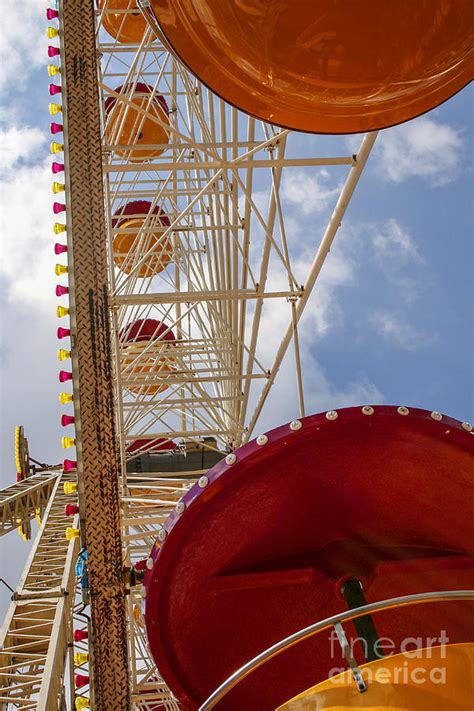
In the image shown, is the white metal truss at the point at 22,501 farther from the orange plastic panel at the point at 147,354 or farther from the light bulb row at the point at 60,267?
the light bulb row at the point at 60,267

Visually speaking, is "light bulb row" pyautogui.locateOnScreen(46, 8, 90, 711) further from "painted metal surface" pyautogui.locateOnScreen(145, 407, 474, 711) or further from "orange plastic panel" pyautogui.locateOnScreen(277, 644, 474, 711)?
"orange plastic panel" pyautogui.locateOnScreen(277, 644, 474, 711)

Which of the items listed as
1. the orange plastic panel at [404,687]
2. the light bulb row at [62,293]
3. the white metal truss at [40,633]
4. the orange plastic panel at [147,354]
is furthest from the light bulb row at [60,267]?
the orange plastic panel at [147,354]

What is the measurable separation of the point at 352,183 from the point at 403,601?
5.78 m

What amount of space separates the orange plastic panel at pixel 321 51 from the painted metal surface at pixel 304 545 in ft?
6.24

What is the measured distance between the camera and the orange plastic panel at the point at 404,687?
3.46m

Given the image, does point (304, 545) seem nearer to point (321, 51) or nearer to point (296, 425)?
point (296, 425)

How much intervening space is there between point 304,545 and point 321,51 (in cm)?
291

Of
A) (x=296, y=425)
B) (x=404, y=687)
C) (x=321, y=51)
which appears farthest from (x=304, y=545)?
(x=321, y=51)

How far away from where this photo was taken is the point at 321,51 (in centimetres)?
436

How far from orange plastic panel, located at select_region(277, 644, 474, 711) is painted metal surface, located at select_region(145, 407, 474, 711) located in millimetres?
848

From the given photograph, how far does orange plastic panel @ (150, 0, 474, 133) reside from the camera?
4273mm

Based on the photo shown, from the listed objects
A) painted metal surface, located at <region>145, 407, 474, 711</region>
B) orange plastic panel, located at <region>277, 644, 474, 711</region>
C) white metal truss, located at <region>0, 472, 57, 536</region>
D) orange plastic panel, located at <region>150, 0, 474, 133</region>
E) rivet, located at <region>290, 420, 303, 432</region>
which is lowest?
Answer: orange plastic panel, located at <region>277, 644, 474, 711</region>

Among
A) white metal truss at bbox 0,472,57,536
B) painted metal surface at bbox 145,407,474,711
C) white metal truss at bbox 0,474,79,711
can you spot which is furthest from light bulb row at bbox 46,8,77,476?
white metal truss at bbox 0,472,57,536

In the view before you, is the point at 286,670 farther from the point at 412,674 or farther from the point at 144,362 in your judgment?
the point at 144,362
